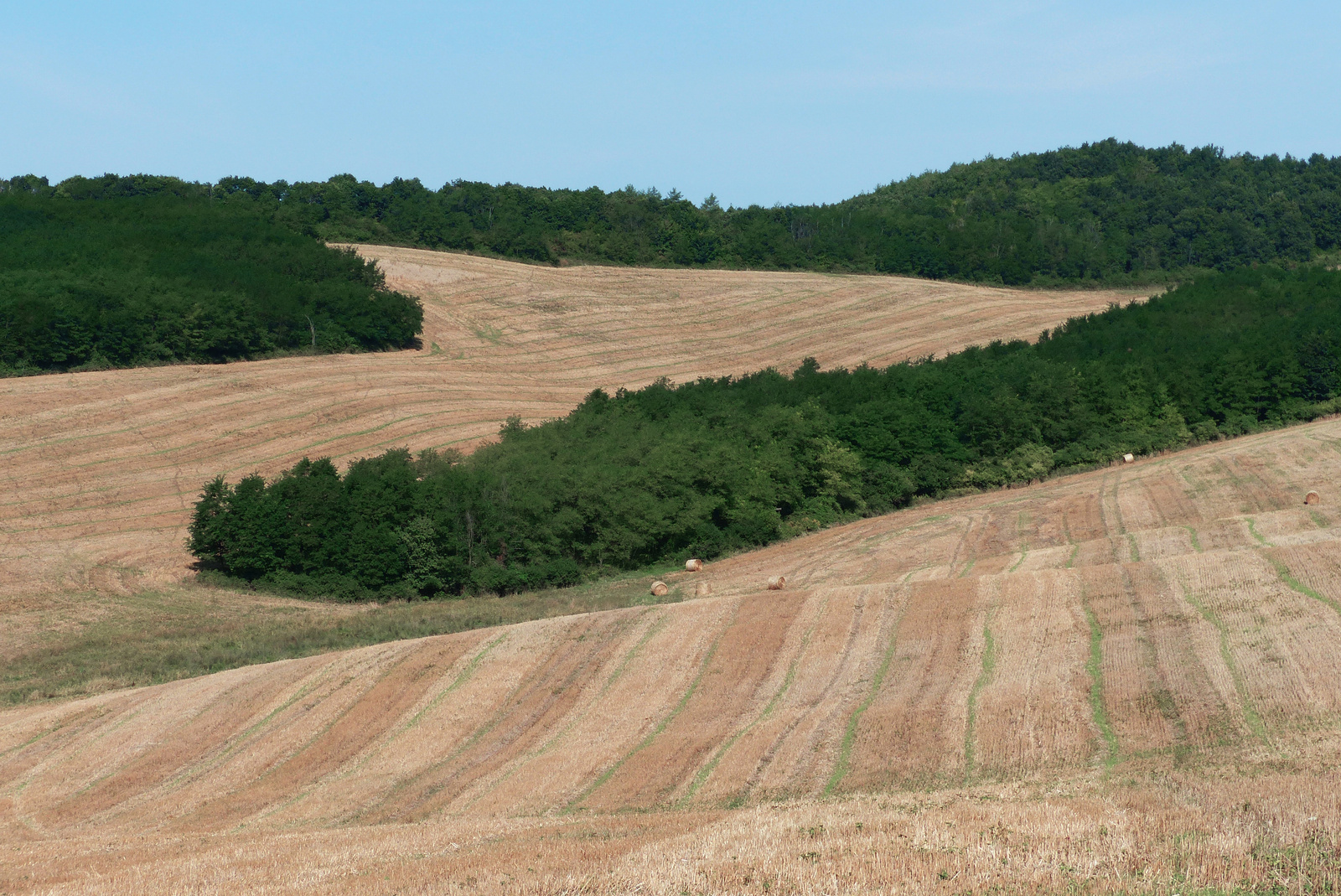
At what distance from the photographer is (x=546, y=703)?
33.4m

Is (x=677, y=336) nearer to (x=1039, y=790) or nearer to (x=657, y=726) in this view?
(x=657, y=726)

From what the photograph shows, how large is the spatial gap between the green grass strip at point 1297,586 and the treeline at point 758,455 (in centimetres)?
3319

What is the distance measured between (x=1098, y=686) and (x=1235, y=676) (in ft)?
10.0

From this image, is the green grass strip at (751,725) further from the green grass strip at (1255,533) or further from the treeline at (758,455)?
the treeline at (758,455)

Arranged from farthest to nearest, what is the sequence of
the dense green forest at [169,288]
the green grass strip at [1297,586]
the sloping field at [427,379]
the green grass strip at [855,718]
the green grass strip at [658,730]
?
the dense green forest at [169,288]
the sloping field at [427,379]
the green grass strip at [1297,586]
the green grass strip at [658,730]
the green grass strip at [855,718]

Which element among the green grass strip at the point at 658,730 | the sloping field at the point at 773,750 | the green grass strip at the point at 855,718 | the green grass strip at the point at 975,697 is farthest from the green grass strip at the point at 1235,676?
the green grass strip at the point at 658,730

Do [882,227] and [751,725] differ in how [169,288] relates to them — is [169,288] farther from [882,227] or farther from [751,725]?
[882,227]

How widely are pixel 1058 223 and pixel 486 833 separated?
14306cm

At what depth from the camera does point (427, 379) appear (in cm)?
9012

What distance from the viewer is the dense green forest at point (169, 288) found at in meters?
82.8

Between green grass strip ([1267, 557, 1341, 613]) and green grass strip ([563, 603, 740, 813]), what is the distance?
16590mm

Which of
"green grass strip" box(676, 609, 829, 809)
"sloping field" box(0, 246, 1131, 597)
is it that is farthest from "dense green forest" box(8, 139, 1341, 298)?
"green grass strip" box(676, 609, 829, 809)

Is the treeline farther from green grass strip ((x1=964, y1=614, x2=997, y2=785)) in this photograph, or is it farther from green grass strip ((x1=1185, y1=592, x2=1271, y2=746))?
green grass strip ((x1=1185, y1=592, x2=1271, y2=746))

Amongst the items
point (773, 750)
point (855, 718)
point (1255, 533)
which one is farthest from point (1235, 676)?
point (1255, 533)
